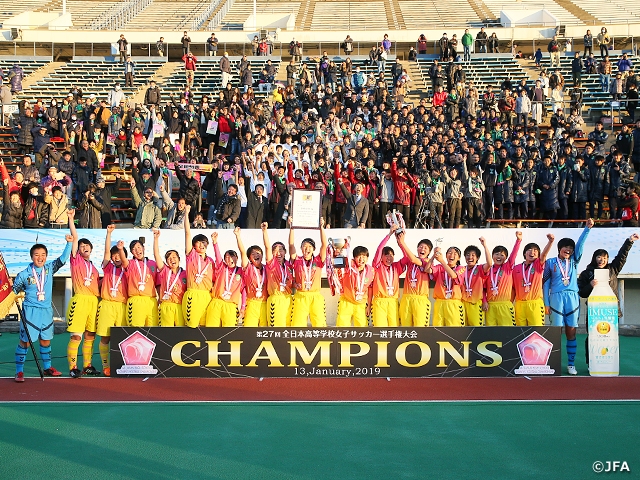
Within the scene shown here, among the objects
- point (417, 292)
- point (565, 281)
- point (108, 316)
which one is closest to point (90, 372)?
point (108, 316)

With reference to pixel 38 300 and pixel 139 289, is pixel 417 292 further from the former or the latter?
pixel 38 300

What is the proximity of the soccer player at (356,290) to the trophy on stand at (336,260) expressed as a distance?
10.1 inches

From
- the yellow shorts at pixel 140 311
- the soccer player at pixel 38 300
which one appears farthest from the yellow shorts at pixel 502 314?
the soccer player at pixel 38 300

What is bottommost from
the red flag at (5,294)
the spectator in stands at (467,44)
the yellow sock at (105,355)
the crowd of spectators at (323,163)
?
the yellow sock at (105,355)

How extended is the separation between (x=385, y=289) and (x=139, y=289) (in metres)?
3.47

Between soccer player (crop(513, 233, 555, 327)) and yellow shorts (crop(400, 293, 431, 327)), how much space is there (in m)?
1.32

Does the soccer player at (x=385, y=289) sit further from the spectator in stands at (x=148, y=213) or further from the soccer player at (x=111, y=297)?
the spectator in stands at (x=148, y=213)

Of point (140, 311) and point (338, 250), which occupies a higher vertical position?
point (338, 250)

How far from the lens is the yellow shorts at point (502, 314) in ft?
35.7

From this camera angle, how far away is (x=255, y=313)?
35.9ft

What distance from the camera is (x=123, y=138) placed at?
1931 cm

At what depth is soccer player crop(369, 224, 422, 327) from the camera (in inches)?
427

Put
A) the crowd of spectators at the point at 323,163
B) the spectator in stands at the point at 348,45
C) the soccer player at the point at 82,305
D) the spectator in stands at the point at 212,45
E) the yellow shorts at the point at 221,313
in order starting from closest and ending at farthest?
the soccer player at the point at 82,305
the yellow shorts at the point at 221,313
the crowd of spectators at the point at 323,163
the spectator in stands at the point at 348,45
the spectator in stands at the point at 212,45

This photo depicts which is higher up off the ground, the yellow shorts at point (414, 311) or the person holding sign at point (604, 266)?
the person holding sign at point (604, 266)
